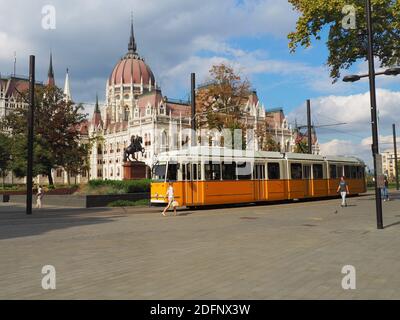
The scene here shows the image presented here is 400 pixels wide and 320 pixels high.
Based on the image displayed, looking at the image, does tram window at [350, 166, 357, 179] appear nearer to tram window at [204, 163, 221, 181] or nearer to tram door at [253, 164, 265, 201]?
tram door at [253, 164, 265, 201]

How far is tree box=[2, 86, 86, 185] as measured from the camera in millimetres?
45656

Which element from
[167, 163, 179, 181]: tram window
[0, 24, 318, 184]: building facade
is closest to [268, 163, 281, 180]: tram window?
[167, 163, 179, 181]: tram window

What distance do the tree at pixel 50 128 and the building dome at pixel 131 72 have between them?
99.7m

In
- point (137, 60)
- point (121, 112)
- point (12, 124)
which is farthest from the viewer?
point (137, 60)

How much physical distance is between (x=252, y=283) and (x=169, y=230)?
25.5 feet

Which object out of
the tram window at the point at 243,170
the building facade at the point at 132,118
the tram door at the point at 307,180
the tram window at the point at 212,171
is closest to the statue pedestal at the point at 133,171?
the tram window at the point at 243,170

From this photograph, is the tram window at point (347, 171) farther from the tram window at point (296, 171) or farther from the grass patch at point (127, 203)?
the grass patch at point (127, 203)

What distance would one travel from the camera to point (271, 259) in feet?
27.7

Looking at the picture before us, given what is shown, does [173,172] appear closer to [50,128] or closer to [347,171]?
[347,171]

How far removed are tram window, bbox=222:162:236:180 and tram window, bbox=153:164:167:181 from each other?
11.7 feet

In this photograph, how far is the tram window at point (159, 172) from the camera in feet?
76.2

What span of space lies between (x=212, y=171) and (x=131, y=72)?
A: 132m
